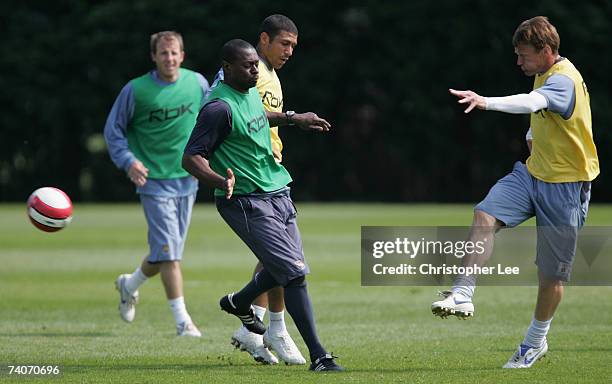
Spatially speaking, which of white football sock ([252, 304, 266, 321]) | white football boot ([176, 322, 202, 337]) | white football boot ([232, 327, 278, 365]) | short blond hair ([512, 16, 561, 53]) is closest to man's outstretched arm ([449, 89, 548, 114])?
short blond hair ([512, 16, 561, 53])

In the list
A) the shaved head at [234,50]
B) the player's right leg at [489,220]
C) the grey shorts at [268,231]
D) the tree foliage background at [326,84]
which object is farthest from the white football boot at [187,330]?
the tree foliage background at [326,84]

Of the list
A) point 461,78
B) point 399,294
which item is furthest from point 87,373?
point 461,78

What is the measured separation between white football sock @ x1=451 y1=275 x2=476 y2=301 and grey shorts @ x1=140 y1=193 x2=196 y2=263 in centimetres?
378

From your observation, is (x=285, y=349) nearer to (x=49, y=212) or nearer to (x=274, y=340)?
(x=274, y=340)

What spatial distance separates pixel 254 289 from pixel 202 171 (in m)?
1.16

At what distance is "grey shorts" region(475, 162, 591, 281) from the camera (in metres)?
8.77

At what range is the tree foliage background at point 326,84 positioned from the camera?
38.3m

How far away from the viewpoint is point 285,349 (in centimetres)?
915

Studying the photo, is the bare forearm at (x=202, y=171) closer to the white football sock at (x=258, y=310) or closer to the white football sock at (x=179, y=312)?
the white football sock at (x=258, y=310)

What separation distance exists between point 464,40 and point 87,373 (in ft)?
100

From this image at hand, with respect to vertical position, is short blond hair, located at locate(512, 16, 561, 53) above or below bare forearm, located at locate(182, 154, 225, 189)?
above

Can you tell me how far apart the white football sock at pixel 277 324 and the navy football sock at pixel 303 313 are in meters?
0.55

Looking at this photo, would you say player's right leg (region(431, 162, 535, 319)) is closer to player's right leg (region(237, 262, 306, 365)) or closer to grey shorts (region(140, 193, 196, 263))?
player's right leg (region(237, 262, 306, 365))


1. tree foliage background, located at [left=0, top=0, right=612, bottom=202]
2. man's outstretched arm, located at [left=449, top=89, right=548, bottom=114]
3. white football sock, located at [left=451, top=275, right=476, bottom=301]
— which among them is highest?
man's outstretched arm, located at [left=449, top=89, right=548, bottom=114]
